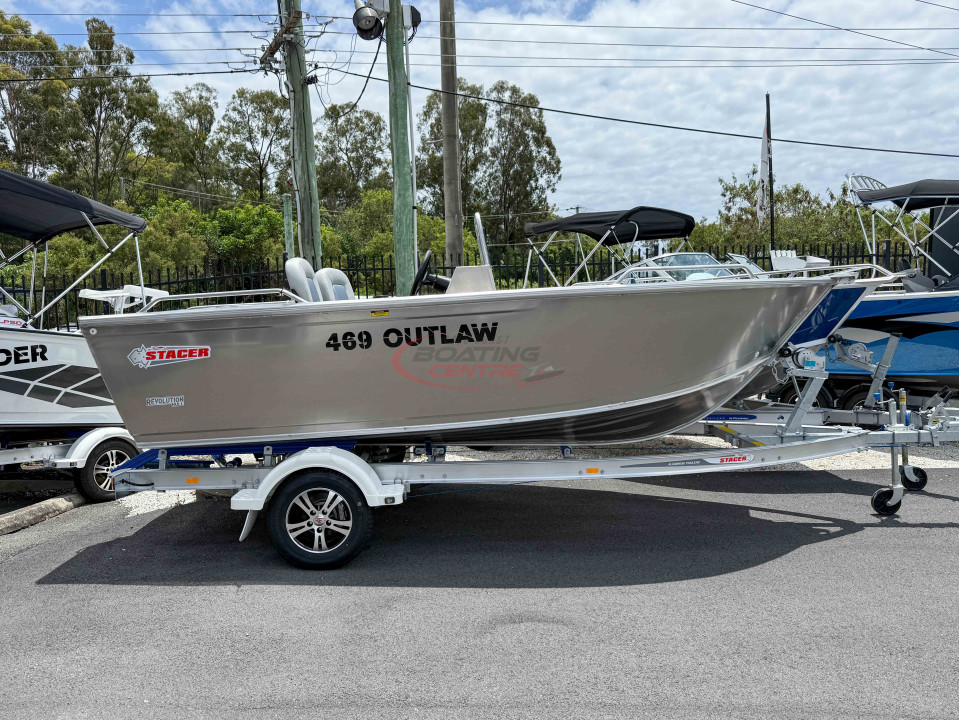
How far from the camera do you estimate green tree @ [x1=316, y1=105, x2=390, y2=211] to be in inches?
2243

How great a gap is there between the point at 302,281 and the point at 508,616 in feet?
7.93

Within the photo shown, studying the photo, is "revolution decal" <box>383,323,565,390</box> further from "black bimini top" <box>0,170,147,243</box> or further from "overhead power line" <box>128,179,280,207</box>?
"overhead power line" <box>128,179,280,207</box>

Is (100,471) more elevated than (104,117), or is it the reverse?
(104,117)

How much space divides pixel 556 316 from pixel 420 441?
1236 mm

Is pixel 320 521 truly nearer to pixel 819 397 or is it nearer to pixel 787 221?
pixel 819 397

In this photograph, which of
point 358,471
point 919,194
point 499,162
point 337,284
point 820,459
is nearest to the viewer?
point 358,471

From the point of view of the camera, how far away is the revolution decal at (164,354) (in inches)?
175

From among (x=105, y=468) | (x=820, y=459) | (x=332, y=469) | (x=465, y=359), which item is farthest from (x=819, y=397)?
(x=105, y=468)

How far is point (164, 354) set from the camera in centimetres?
448

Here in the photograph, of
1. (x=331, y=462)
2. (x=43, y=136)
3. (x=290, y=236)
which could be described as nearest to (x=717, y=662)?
(x=331, y=462)

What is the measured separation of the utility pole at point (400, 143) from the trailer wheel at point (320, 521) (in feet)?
14.0

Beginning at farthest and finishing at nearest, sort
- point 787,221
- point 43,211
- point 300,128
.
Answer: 1. point 787,221
2. point 300,128
3. point 43,211

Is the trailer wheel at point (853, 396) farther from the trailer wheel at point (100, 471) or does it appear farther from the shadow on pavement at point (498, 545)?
the trailer wheel at point (100, 471)

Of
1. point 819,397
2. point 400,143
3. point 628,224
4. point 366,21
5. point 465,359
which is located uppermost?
point 366,21
